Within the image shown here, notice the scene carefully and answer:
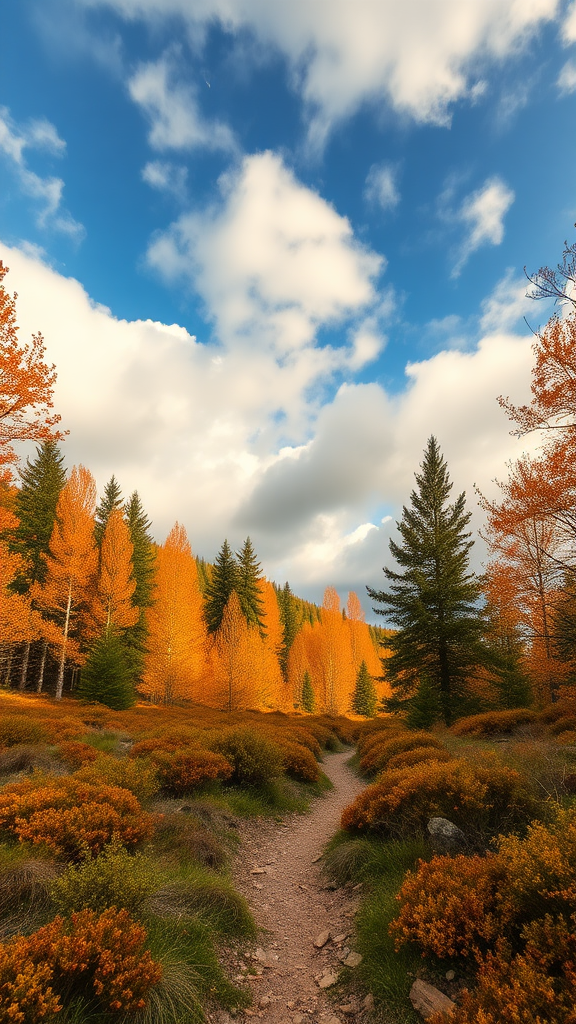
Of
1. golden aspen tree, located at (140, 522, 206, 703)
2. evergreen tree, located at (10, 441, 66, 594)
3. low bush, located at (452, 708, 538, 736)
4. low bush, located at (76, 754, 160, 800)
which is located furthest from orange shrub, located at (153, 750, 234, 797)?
evergreen tree, located at (10, 441, 66, 594)

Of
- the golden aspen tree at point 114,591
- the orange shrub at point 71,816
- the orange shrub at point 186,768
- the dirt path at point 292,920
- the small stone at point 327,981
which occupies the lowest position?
the dirt path at point 292,920

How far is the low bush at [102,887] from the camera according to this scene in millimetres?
3096

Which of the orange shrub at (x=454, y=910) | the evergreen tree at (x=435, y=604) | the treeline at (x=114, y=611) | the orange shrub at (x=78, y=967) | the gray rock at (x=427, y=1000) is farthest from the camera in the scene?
the treeline at (x=114, y=611)

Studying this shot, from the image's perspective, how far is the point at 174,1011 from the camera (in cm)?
282

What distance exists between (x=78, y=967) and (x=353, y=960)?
2.92 meters

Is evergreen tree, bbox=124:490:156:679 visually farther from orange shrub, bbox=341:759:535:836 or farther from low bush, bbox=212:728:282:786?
orange shrub, bbox=341:759:535:836

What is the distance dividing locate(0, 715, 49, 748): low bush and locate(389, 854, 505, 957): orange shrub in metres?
8.29

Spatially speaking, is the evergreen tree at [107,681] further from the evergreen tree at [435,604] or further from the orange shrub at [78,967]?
the orange shrub at [78,967]

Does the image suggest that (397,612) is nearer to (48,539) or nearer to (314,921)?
(314,921)

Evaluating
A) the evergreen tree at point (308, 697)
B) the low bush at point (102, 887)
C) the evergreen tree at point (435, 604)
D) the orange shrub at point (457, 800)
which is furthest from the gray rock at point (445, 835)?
the evergreen tree at point (308, 697)

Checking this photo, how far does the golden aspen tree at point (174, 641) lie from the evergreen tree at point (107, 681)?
5.50 meters

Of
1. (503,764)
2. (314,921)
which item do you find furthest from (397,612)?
(314,921)

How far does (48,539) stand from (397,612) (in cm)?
2368

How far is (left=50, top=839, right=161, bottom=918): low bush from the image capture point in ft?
10.2
